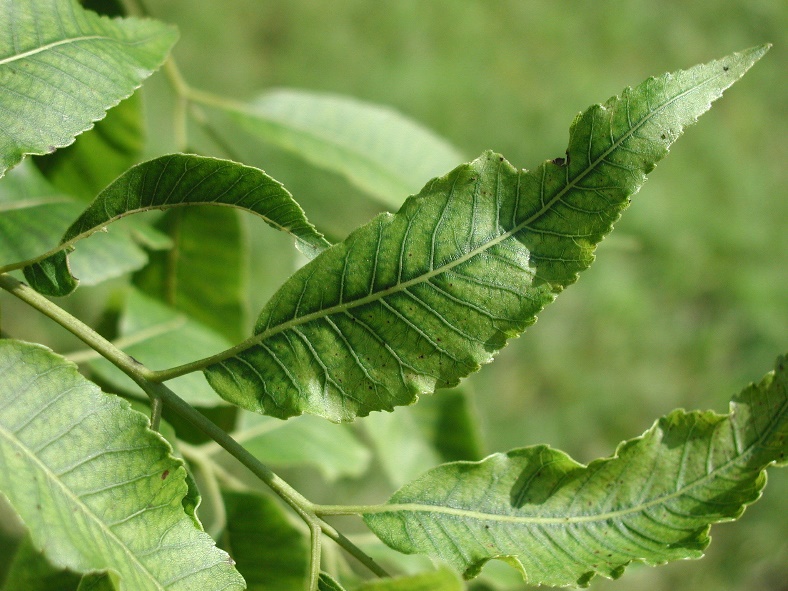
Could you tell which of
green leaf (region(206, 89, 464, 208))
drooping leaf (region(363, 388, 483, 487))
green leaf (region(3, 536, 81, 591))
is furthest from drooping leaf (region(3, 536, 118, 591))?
green leaf (region(206, 89, 464, 208))

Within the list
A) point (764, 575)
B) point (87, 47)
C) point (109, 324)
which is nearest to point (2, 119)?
point (87, 47)

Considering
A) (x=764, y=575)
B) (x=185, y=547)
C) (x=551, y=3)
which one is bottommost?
(x=764, y=575)

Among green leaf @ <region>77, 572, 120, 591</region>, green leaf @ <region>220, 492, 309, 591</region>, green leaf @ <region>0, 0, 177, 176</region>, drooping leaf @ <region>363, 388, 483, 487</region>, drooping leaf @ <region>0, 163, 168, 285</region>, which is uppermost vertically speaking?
green leaf @ <region>0, 0, 177, 176</region>

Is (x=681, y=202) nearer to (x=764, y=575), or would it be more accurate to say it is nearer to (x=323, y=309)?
(x=764, y=575)

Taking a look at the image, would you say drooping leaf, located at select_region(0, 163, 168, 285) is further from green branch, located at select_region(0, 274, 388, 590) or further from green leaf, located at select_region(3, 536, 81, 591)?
green leaf, located at select_region(3, 536, 81, 591)

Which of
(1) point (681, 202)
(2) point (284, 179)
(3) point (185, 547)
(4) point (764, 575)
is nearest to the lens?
(3) point (185, 547)

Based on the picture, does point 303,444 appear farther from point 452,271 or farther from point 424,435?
point 452,271

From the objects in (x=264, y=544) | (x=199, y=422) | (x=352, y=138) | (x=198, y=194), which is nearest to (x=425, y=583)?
(x=199, y=422)
